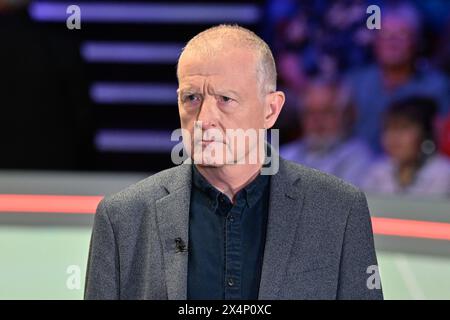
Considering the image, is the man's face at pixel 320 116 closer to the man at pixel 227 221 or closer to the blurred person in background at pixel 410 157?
the blurred person in background at pixel 410 157

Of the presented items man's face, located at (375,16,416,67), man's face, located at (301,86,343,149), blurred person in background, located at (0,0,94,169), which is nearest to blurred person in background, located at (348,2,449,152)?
man's face, located at (375,16,416,67)

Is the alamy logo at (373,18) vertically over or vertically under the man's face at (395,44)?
over

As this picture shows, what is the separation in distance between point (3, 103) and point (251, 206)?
4.37 metres

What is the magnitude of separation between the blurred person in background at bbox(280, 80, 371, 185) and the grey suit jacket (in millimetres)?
3804

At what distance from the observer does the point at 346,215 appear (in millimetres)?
1460

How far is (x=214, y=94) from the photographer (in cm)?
138

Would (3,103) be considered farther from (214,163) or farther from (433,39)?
(214,163)

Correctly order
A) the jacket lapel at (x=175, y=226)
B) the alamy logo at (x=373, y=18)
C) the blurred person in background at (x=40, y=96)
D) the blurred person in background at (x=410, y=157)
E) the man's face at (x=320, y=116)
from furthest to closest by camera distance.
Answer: the blurred person in background at (x=40, y=96), the man's face at (x=320, y=116), the blurred person in background at (x=410, y=157), the alamy logo at (x=373, y=18), the jacket lapel at (x=175, y=226)

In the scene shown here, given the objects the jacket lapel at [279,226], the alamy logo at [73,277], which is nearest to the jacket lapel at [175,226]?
the jacket lapel at [279,226]

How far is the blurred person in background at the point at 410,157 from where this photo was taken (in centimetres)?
511

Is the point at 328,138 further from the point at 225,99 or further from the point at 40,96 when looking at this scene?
the point at 225,99

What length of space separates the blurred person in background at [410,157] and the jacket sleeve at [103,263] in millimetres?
3810

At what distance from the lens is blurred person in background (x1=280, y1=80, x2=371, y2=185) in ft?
17.3

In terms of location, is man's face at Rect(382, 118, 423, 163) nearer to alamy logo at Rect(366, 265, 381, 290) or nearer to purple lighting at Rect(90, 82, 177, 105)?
purple lighting at Rect(90, 82, 177, 105)
